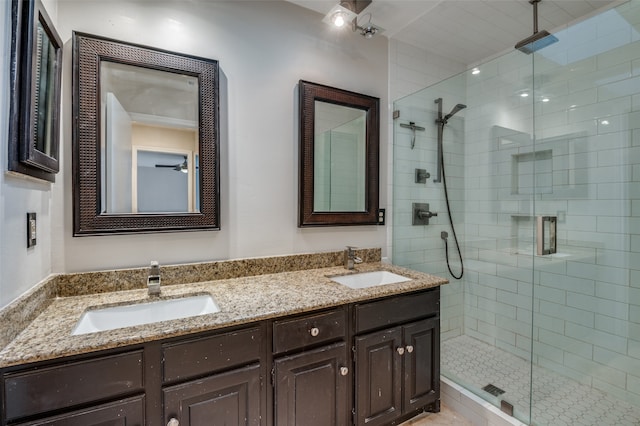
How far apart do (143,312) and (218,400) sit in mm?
533

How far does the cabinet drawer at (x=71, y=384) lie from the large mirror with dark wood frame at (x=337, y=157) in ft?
3.81

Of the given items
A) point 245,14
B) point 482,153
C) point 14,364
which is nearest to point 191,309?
point 14,364

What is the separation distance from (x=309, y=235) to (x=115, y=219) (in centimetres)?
108

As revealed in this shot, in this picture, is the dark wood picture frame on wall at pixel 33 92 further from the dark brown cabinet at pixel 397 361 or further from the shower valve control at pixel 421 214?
the shower valve control at pixel 421 214

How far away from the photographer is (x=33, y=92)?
1025mm

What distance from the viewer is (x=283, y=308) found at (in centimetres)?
126

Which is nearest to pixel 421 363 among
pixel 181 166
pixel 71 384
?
pixel 71 384

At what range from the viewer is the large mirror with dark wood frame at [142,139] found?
1388 mm

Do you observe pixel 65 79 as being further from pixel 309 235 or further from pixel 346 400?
pixel 346 400

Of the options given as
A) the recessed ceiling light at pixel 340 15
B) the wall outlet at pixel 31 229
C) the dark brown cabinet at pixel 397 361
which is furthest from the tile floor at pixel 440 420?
the recessed ceiling light at pixel 340 15

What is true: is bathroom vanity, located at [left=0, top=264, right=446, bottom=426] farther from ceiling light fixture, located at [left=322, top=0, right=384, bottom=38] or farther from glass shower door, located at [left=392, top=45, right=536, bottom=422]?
ceiling light fixture, located at [left=322, top=0, right=384, bottom=38]

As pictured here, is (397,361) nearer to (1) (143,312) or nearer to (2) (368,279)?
(2) (368,279)

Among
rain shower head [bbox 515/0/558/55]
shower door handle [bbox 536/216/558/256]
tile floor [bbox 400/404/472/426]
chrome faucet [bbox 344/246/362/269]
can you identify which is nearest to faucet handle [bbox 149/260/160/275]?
chrome faucet [bbox 344/246/362/269]

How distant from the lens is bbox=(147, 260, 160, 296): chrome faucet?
1392mm
